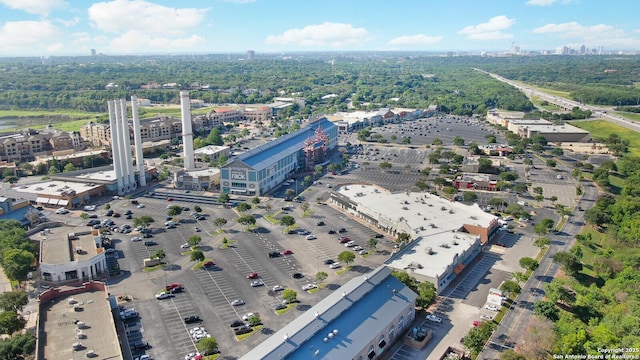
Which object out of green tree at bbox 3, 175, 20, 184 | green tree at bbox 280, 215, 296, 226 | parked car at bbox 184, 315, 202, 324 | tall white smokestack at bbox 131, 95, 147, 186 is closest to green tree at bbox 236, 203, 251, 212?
green tree at bbox 280, 215, 296, 226

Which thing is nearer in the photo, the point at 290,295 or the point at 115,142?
the point at 290,295

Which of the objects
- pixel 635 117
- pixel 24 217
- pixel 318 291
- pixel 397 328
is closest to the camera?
pixel 397 328

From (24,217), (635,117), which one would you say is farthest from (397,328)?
(635,117)

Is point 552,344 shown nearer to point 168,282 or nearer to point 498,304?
point 498,304

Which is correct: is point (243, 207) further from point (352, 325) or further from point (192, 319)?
point (352, 325)

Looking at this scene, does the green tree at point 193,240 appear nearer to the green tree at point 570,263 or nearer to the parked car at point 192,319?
the parked car at point 192,319

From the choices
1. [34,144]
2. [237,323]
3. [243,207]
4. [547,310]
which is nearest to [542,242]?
[547,310]

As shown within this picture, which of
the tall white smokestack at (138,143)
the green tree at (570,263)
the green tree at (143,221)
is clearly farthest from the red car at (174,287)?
the green tree at (570,263)
